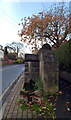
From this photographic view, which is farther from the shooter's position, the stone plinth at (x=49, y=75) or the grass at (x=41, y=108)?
the stone plinth at (x=49, y=75)

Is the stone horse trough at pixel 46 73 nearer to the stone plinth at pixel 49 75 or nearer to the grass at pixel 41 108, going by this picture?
the stone plinth at pixel 49 75

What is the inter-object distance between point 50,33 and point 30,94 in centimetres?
768

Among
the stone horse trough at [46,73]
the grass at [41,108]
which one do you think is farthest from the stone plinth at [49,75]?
the grass at [41,108]

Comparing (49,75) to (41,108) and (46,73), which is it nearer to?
(46,73)

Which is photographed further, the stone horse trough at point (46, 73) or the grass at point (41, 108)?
the stone horse trough at point (46, 73)

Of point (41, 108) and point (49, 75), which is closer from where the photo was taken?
point (41, 108)

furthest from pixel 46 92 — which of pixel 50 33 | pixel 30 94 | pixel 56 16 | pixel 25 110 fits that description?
pixel 56 16

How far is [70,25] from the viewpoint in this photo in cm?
859

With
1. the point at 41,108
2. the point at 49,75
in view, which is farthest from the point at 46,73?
the point at 41,108

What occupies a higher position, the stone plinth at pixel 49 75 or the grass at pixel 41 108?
the stone plinth at pixel 49 75

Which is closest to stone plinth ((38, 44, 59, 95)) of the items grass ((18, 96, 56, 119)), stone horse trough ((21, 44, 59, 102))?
stone horse trough ((21, 44, 59, 102))

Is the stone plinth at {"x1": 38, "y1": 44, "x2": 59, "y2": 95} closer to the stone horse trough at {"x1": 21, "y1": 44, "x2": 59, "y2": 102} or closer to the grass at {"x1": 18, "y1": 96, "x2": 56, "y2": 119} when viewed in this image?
the stone horse trough at {"x1": 21, "y1": 44, "x2": 59, "y2": 102}

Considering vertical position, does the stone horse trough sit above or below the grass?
above

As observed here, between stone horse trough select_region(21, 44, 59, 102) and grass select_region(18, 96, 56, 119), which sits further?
stone horse trough select_region(21, 44, 59, 102)
